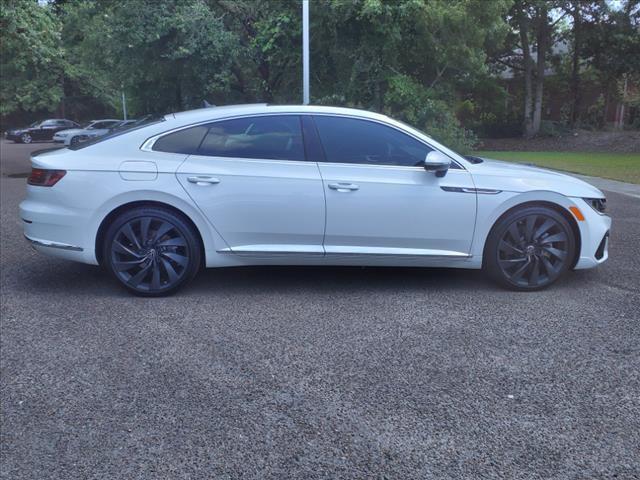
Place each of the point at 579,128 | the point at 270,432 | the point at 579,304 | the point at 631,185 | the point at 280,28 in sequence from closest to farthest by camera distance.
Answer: the point at 270,432 → the point at 579,304 → the point at 631,185 → the point at 280,28 → the point at 579,128

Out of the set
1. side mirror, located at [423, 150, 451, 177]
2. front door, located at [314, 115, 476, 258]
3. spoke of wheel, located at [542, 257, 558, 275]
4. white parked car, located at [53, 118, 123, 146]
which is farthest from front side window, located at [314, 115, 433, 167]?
white parked car, located at [53, 118, 123, 146]

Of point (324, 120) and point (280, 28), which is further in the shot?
point (280, 28)

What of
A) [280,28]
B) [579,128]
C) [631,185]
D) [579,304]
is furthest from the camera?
[579,128]

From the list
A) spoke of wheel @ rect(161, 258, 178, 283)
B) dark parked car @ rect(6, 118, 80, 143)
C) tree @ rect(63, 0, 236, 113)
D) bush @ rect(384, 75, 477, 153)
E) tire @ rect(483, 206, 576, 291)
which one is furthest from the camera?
dark parked car @ rect(6, 118, 80, 143)

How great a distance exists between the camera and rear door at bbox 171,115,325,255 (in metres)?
4.84

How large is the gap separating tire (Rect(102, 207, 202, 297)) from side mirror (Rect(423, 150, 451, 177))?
6.49 feet

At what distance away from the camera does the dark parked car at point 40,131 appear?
113 ft

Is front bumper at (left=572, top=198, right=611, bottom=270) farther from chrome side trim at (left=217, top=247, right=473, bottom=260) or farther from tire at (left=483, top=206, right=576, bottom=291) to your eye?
chrome side trim at (left=217, top=247, right=473, bottom=260)

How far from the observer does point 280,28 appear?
52.1 feet

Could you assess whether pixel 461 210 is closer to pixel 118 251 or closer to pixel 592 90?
pixel 118 251

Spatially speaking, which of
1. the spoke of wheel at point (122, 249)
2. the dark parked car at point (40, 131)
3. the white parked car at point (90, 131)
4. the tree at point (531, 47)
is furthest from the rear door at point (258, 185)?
the dark parked car at point (40, 131)

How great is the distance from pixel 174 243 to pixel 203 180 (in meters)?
0.56

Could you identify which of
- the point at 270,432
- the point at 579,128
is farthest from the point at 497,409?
the point at 579,128

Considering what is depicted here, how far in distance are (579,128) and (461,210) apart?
3136cm
